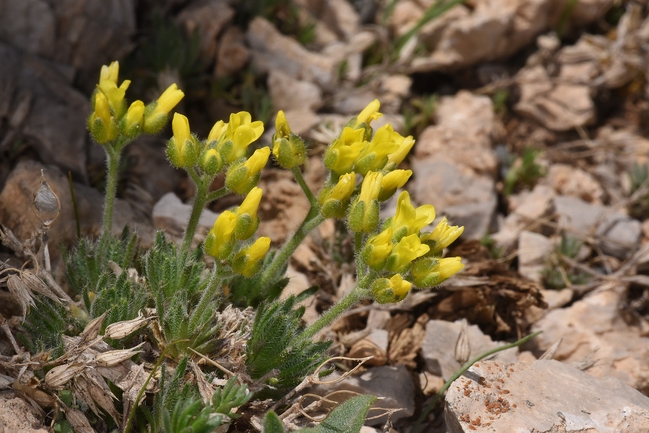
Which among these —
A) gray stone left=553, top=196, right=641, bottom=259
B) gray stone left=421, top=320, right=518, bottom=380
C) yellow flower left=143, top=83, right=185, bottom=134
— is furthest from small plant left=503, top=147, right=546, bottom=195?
yellow flower left=143, top=83, right=185, bottom=134

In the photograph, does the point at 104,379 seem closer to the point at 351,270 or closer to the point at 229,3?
the point at 351,270

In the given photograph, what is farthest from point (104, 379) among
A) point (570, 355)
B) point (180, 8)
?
point (180, 8)

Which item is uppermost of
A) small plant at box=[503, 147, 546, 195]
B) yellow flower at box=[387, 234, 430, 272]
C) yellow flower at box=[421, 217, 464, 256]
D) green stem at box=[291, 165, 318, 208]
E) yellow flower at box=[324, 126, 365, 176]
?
yellow flower at box=[324, 126, 365, 176]

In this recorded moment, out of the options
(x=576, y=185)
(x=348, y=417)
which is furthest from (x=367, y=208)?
(x=576, y=185)

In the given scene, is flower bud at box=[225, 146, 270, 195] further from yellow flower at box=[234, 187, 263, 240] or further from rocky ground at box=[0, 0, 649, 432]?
rocky ground at box=[0, 0, 649, 432]

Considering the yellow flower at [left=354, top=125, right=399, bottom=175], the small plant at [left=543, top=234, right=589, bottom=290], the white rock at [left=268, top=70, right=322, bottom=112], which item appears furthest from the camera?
the white rock at [left=268, top=70, right=322, bottom=112]

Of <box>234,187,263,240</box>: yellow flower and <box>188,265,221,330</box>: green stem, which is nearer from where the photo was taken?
<box>234,187,263,240</box>: yellow flower
